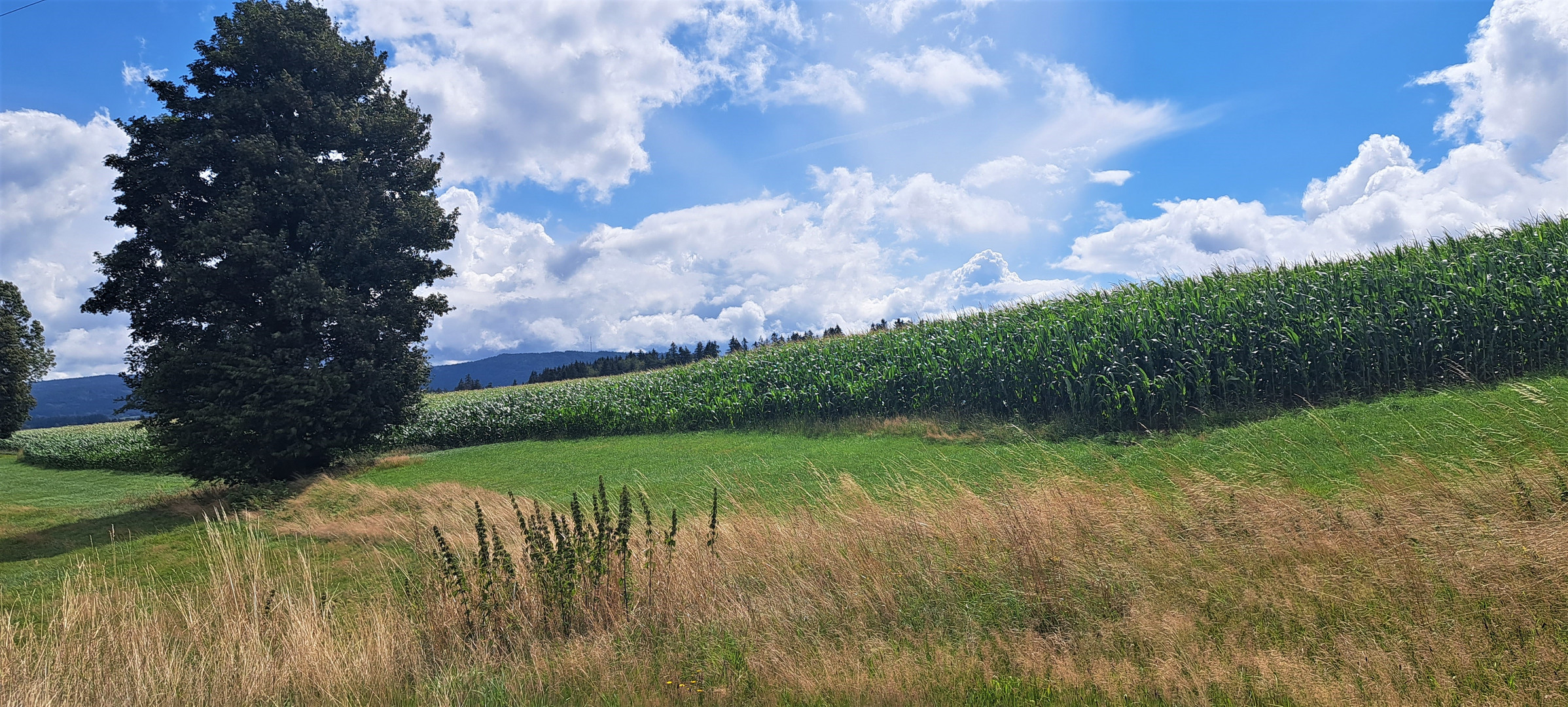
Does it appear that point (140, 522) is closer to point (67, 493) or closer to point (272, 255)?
point (272, 255)

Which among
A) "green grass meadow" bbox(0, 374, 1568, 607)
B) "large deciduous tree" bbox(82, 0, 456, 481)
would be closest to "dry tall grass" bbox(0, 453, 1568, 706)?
"green grass meadow" bbox(0, 374, 1568, 607)

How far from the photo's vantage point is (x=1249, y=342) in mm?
13531

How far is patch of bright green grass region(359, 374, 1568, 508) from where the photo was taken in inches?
330

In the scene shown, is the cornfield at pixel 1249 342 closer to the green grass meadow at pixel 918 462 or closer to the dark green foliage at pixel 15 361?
the green grass meadow at pixel 918 462

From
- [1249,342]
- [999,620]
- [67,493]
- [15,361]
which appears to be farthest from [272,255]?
[15,361]

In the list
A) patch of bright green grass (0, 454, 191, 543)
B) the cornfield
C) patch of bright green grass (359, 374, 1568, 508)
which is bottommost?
patch of bright green grass (0, 454, 191, 543)

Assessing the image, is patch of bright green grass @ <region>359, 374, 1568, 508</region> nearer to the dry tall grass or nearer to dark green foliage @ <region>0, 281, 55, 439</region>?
the dry tall grass

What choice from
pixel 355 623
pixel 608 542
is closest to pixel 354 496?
pixel 355 623

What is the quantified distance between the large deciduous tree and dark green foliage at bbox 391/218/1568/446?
1284 centimetres

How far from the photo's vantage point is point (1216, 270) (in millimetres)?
17578

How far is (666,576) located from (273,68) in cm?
1906

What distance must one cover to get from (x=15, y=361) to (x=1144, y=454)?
5804cm

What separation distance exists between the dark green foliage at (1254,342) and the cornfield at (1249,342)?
3cm

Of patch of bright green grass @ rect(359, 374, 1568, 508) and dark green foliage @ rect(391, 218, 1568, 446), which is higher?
dark green foliage @ rect(391, 218, 1568, 446)
